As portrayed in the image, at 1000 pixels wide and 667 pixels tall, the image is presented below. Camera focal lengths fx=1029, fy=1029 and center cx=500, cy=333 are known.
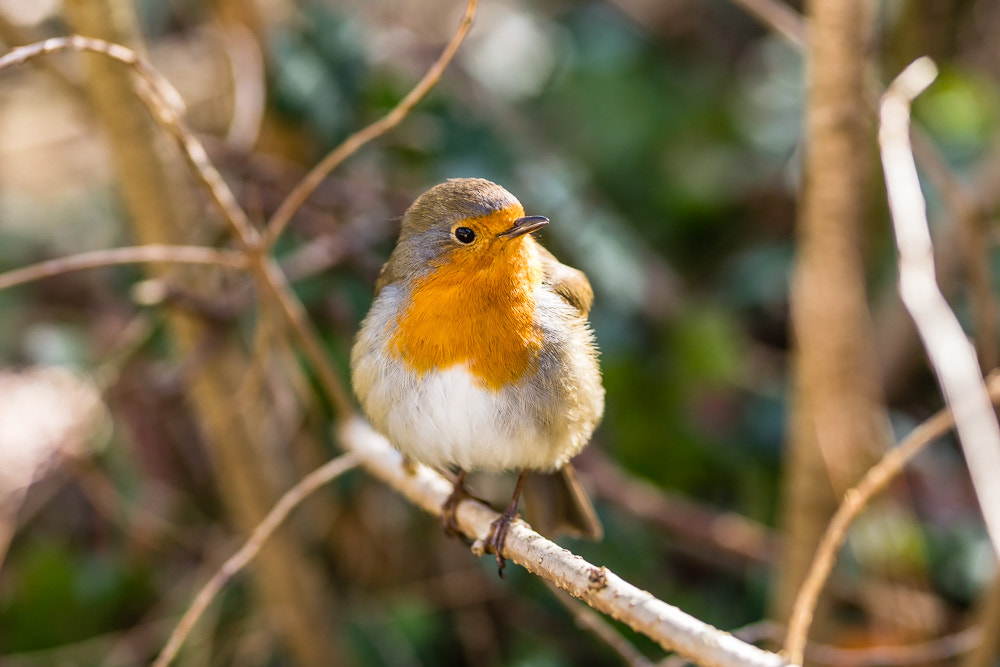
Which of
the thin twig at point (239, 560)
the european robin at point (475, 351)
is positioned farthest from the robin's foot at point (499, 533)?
the thin twig at point (239, 560)

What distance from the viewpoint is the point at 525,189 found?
11.9ft

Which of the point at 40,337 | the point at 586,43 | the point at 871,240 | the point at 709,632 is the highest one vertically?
the point at 586,43

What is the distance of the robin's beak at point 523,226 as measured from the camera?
7.18ft

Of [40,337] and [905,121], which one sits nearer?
[905,121]

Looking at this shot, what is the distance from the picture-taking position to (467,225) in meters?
2.28

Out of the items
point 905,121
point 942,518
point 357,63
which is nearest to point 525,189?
point 357,63

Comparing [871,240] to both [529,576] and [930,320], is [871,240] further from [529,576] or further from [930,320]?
[930,320]

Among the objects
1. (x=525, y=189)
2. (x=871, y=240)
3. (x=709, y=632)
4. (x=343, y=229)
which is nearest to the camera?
(x=709, y=632)

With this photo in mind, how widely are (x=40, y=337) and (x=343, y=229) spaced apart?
110 cm

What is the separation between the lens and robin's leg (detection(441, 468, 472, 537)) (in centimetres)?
236

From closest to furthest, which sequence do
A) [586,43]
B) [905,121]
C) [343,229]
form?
[905,121], [343,229], [586,43]

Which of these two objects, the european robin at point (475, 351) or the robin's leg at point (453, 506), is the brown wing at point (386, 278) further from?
the robin's leg at point (453, 506)

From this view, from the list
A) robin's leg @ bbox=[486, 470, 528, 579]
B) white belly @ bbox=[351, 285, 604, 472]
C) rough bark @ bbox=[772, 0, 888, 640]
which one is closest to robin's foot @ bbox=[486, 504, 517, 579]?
robin's leg @ bbox=[486, 470, 528, 579]

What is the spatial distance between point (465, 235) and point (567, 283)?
0.99 feet
